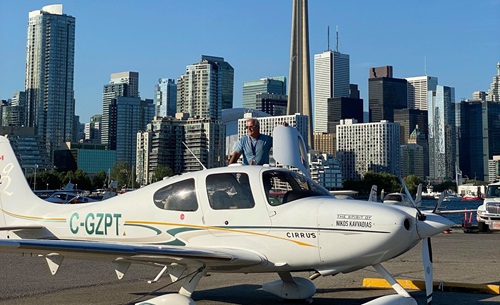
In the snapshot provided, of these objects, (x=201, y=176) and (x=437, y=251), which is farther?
(x=437, y=251)

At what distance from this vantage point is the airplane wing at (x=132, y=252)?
797cm

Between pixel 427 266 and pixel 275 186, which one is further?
pixel 275 186

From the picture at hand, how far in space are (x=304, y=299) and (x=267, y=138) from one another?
105 inches

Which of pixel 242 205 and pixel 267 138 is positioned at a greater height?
pixel 267 138

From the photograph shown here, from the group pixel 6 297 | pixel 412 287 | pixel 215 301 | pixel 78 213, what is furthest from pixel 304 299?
pixel 6 297

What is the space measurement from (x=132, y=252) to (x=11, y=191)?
370cm

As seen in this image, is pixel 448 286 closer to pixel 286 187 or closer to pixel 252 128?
pixel 286 187

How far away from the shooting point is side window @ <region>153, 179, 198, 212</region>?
9305 millimetres

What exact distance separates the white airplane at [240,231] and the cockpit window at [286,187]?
0.04 ft

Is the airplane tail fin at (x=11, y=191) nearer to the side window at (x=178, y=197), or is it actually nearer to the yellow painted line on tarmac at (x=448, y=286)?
the side window at (x=178, y=197)

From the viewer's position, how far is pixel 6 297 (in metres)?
9.79

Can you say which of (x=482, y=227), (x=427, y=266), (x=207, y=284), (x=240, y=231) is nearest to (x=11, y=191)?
(x=207, y=284)

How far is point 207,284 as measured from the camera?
1141cm

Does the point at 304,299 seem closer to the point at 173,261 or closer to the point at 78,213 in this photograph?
the point at 173,261
